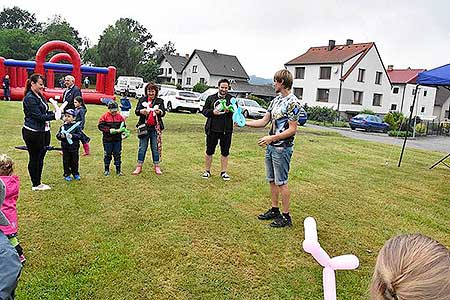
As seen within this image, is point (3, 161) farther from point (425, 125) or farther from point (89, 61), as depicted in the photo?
point (89, 61)

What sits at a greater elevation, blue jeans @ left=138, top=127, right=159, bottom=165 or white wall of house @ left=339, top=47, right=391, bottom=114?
white wall of house @ left=339, top=47, right=391, bottom=114

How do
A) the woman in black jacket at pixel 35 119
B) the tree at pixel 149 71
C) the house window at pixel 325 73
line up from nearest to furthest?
the woman in black jacket at pixel 35 119 < the house window at pixel 325 73 < the tree at pixel 149 71

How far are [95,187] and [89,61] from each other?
192 feet

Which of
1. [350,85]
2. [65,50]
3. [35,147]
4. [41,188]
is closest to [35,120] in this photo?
[35,147]

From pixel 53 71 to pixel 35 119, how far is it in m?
15.4

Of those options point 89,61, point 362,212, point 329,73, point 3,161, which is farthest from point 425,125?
point 89,61

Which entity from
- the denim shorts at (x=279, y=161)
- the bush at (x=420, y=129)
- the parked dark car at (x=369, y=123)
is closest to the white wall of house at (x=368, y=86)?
the parked dark car at (x=369, y=123)

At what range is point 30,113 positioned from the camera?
16.9 ft

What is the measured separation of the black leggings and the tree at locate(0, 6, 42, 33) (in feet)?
304

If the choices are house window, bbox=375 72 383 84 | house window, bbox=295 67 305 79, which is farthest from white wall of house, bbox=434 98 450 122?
house window, bbox=295 67 305 79

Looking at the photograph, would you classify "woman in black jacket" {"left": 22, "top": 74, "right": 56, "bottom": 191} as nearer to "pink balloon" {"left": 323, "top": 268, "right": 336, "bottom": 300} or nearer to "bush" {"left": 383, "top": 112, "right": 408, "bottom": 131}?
"pink balloon" {"left": 323, "top": 268, "right": 336, "bottom": 300}

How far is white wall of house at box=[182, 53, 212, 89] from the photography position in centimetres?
5175

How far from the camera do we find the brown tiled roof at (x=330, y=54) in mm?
39438

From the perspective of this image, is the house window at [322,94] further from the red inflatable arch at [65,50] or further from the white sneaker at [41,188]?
the white sneaker at [41,188]
